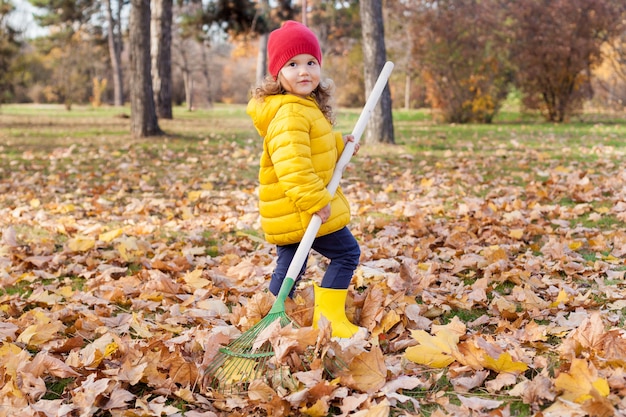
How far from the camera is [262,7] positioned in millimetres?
18875

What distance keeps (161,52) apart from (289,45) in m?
12.3

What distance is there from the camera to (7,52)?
1677 centimetres

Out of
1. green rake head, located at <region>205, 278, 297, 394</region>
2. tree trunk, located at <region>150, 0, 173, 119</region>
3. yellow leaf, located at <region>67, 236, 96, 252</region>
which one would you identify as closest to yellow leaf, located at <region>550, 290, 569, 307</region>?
green rake head, located at <region>205, 278, 297, 394</region>

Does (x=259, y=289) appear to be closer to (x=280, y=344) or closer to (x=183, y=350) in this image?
(x=183, y=350)

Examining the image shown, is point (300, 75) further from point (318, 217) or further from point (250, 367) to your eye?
point (250, 367)

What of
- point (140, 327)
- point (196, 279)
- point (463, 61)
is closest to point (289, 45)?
point (140, 327)

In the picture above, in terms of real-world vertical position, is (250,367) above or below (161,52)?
below

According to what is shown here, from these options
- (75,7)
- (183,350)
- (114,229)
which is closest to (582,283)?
(183,350)

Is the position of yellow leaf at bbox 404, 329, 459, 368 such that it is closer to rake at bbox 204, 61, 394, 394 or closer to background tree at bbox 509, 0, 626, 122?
rake at bbox 204, 61, 394, 394

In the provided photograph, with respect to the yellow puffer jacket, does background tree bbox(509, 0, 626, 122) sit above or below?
above

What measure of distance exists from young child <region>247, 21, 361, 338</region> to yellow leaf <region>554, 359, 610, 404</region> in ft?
3.25

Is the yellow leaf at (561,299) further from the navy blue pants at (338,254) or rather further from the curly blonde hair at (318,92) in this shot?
the curly blonde hair at (318,92)

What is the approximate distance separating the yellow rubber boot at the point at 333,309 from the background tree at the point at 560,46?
14535mm

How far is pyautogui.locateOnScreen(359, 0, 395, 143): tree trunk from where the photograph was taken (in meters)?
9.62
